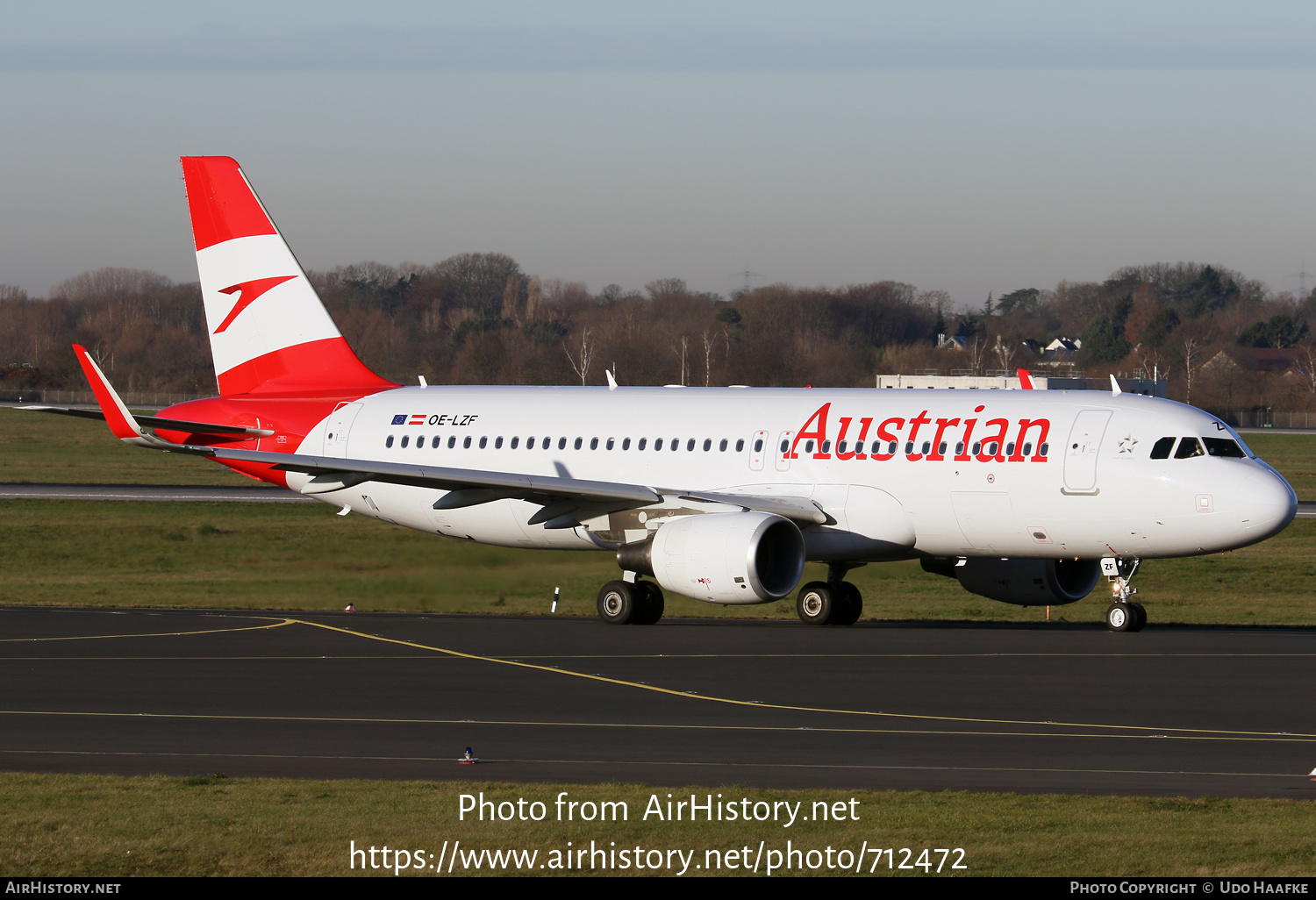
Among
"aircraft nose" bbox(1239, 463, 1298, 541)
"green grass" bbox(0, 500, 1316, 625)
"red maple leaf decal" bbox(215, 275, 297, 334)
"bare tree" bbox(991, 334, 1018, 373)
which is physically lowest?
"green grass" bbox(0, 500, 1316, 625)

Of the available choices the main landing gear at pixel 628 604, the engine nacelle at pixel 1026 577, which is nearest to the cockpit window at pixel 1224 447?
the engine nacelle at pixel 1026 577

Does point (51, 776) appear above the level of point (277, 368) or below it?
below

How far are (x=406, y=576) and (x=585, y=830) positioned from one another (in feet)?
70.7

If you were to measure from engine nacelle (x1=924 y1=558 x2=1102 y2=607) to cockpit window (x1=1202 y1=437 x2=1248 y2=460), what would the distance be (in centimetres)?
377

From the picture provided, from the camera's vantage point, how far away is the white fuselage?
2802cm

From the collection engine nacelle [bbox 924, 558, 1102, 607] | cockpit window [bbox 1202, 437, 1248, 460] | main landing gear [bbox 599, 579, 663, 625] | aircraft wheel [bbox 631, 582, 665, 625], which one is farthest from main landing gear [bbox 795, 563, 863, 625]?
cockpit window [bbox 1202, 437, 1248, 460]

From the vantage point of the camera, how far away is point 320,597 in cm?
3434

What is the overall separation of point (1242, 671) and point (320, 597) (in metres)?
18.4

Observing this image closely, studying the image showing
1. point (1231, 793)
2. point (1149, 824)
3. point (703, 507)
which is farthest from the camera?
point (703, 507)

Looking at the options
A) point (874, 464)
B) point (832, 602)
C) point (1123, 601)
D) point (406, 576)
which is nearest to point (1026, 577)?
point (1123, 601)

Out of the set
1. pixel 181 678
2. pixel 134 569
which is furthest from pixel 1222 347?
pixel 181 678

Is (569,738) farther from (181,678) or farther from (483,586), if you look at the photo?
(483,586)

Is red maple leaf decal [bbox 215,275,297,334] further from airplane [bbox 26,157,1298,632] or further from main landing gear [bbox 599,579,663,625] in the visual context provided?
main landing gear [bbox 599,579,663,625]

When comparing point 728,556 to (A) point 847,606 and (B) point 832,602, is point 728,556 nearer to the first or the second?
(B) point 832,602
